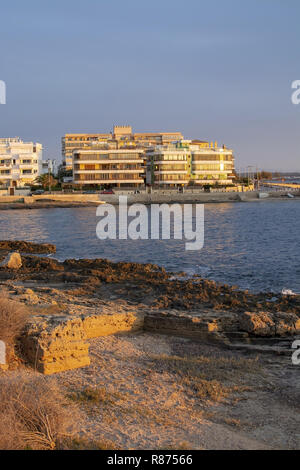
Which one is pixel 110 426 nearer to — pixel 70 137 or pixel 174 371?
pixel 174 371

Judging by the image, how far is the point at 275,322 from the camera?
1283cm

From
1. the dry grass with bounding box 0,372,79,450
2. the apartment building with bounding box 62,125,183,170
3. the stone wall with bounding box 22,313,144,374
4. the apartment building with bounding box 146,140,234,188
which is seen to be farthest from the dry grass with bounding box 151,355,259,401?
the apartment building with bounding box 62,125,183,170

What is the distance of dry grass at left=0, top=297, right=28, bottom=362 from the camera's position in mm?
9298

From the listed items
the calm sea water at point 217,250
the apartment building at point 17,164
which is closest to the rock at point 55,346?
the calm sea water at point 217,250

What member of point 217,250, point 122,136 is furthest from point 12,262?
point 122,136

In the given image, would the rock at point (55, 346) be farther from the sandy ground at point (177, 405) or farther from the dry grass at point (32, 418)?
the dry grass at point (32, 418)

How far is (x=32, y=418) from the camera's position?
640cm

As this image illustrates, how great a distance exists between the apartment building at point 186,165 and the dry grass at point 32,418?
10676 cm

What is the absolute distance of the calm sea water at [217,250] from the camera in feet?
81.1

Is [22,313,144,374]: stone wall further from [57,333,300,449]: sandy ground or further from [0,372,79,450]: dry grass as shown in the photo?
[0,372,79,450]: dry grass

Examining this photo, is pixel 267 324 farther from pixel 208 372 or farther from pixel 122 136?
pixel 122 136

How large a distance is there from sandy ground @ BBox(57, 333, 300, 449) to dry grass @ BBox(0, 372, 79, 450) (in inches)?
16.8

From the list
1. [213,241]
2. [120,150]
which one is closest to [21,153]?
[120,150]
